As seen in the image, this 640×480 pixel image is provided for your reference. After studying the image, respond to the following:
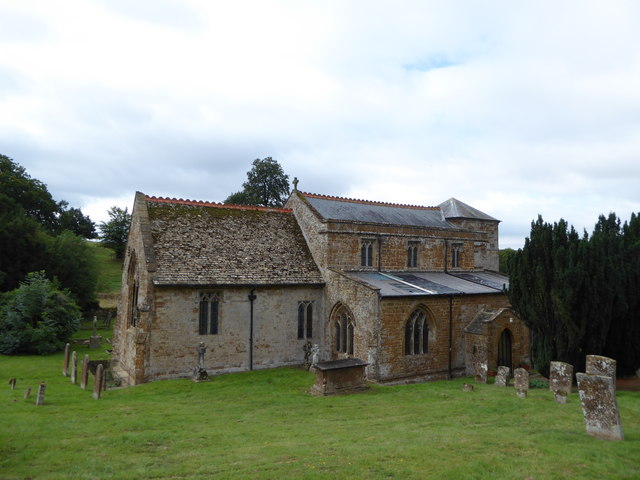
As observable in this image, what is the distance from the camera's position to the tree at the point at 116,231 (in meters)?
73.7

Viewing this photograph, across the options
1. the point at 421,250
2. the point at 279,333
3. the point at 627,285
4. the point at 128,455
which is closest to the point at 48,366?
the point at 279,333

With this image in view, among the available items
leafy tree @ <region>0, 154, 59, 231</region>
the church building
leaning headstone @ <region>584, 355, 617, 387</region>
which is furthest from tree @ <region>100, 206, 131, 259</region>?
leaning headstone @ <region>584, 355, 617, 387</region>

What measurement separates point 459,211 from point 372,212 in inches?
306

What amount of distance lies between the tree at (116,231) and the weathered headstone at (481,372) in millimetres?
65938

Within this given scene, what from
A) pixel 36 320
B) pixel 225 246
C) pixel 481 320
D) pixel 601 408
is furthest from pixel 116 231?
pixel 601 408

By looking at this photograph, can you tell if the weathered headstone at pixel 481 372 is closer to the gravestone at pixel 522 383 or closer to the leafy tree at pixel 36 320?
the gravestone at pixel 522 383

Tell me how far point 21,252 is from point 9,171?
857 inches

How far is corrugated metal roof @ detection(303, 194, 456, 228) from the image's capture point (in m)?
26.1

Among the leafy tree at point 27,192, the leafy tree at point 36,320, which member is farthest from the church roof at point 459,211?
the leafy tree at point 27,192

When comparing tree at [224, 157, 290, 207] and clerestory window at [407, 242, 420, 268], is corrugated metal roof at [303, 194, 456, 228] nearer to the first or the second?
clerestory window at [407, 242, 420, 268]

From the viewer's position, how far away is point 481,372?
67.9 feet

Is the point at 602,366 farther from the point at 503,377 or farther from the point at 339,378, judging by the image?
the point at 339,378

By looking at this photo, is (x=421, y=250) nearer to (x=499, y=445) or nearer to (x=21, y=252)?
(x=499, y=445)

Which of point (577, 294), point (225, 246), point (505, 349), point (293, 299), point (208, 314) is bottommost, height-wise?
point (505, 349)
